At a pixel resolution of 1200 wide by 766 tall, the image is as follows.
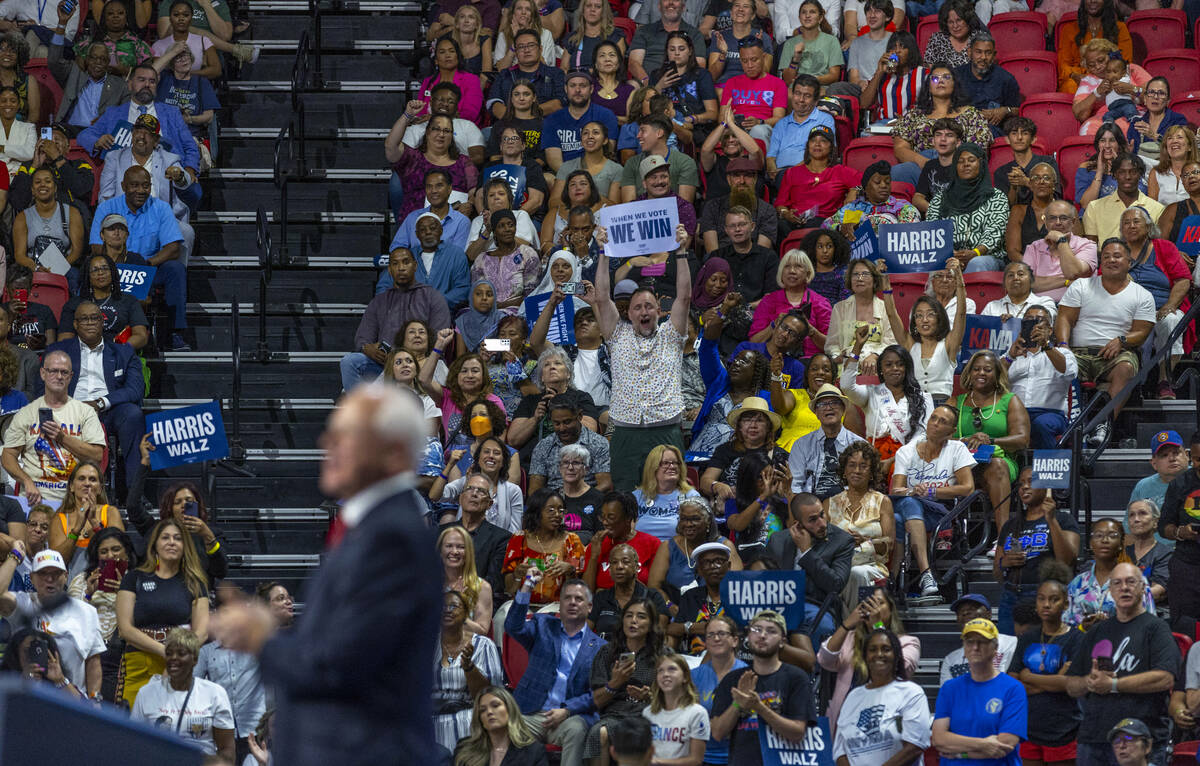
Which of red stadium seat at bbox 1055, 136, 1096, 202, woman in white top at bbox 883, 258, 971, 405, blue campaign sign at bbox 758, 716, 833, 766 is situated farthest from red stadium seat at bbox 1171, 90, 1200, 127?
blue campaign sign at bbox 758, 716, 833, 766

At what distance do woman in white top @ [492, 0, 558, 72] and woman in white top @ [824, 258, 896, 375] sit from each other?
4.18m

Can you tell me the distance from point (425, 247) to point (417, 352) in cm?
146

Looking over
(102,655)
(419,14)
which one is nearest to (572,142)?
(419,14)

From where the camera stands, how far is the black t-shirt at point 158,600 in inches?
384

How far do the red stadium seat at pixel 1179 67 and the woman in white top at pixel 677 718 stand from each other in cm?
829

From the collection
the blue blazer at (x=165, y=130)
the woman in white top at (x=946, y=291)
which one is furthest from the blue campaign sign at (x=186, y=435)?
the woman in white top at (x=946, y=291)

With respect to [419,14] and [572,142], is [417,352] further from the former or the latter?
[419,14]

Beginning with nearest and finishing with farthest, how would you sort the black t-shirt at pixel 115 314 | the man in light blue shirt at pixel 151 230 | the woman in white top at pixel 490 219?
the black t-shirt at pixel 115 314 < the woman in white top at pixel 490 219 < the man in light blue shirt at pixel 151 230

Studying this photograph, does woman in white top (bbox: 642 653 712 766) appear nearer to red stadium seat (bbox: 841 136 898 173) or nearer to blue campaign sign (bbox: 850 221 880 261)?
blue campaign sign (bbox: 850 221 880 261)

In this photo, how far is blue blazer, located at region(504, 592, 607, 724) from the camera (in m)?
9.48

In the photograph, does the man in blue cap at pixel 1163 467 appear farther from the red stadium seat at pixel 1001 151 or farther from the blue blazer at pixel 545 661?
the red stadium seat at pixel 1001 151

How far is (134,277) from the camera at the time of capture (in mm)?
12766

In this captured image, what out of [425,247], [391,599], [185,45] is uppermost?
[185,45]

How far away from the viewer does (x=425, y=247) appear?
1310cm
